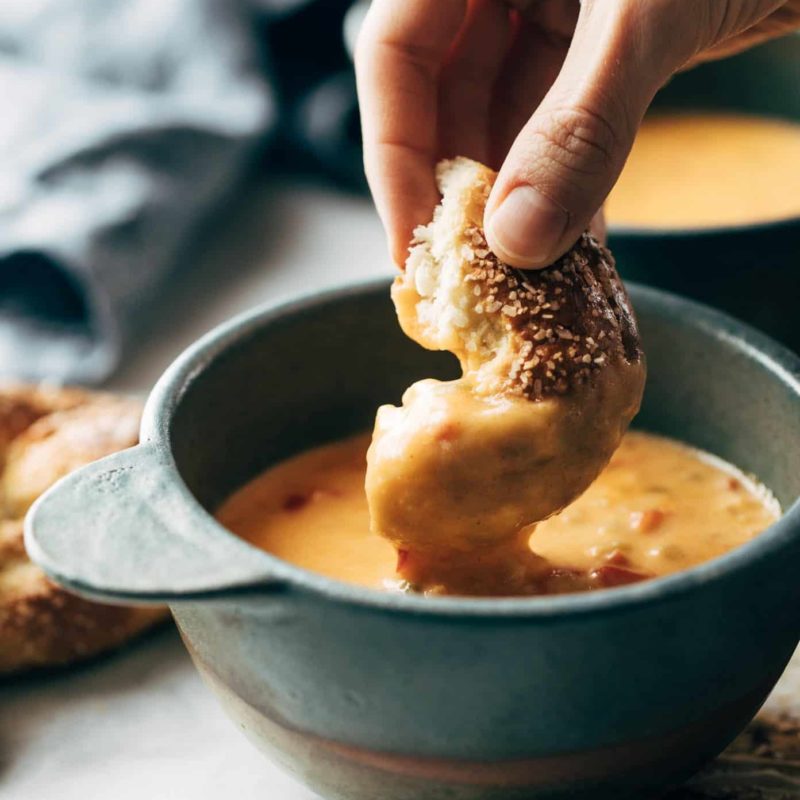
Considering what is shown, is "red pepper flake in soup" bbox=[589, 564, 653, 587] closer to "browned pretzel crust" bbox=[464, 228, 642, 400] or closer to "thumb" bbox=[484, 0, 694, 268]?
"browned pretzel crust" bbox=[464, 228, 642, 400]

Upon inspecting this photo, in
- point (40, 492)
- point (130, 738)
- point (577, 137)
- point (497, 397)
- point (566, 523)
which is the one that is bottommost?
point (130, 738)

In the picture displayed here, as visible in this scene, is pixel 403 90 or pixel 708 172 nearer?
pixel 403 90

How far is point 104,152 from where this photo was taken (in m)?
2.55

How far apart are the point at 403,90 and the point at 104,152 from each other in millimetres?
1035

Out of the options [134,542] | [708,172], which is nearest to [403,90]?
[134,542]

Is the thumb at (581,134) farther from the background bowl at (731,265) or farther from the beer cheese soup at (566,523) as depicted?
the background bowl at (731,265)

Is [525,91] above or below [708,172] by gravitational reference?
above

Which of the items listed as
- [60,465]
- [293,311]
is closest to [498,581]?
[293,311]

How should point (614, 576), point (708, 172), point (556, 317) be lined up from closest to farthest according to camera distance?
1. point (556, 317)
2. point (614, 576)
3. point (708, 172)

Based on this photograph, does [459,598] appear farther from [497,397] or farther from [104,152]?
[104,152]

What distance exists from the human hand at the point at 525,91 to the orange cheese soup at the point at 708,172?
409 millimetres

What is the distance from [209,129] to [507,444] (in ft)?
5.31

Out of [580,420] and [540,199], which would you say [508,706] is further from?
[540,199]

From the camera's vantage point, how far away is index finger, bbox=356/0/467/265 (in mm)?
1617
